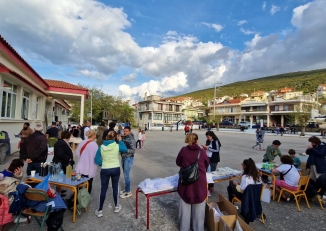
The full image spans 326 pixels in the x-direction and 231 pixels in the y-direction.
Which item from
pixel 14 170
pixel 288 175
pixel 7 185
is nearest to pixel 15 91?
pixel 14 170

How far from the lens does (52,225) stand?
295 cm

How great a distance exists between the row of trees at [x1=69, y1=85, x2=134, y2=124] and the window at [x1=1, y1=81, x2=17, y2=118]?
1285 inches

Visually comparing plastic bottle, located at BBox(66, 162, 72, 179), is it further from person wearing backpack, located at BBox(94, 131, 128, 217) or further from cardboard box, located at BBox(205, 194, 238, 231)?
cardboard box, located at BBox(205, 194, 238, 231)

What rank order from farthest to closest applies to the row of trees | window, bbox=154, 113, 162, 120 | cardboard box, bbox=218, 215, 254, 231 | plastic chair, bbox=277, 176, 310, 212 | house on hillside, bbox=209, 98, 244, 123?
house on hillside, bbox=209, 98, 244, 123
window, bbox=154, 113, 162, 120
the row of trees
plastic chair, bbox=277, 176, 310, 212
cardboard box, bbox=218, 215, 254, 231

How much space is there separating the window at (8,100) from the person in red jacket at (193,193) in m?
8.80

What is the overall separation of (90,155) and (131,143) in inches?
36.0

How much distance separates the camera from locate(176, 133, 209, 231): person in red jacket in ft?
9.86

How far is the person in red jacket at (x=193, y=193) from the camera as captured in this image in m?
3.01

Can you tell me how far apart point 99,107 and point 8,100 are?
37.1 meters

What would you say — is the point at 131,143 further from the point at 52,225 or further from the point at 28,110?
the point at 28,110

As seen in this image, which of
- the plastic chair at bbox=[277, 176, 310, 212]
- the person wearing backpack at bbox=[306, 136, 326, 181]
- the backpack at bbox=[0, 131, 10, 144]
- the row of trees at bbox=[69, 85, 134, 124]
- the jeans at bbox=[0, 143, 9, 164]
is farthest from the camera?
the row of trees at bbox=[69, 85, 134, 124]

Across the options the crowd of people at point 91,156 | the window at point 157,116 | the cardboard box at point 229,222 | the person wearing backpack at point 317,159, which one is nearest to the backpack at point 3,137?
the crowd of people at point 91,156

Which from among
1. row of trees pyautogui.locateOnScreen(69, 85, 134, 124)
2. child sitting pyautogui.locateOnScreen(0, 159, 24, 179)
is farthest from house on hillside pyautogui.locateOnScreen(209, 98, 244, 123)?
child sitting pyautogui.locateOnScreen(0, 159, 24, 179)

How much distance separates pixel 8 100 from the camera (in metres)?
8.93
